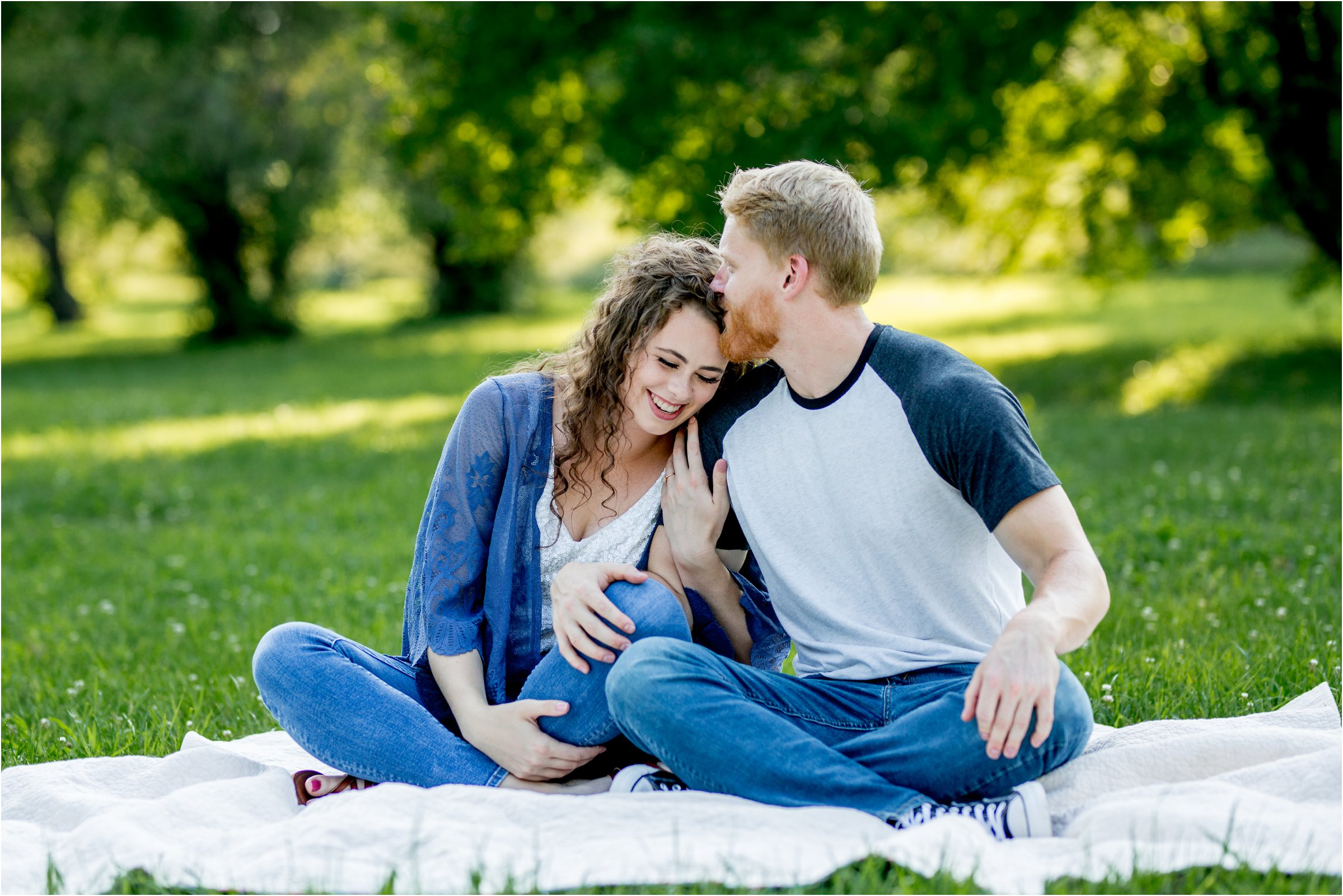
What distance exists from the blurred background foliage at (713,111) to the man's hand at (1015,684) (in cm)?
282

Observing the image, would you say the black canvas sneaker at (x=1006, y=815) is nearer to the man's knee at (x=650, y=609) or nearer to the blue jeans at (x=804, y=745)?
the blue jeans at (x=804, y=745)

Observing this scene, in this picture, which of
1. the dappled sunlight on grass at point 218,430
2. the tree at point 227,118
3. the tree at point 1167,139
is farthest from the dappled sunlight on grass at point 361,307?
the tree at point 1167,139

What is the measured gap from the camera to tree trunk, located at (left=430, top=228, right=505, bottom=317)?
2894 cm

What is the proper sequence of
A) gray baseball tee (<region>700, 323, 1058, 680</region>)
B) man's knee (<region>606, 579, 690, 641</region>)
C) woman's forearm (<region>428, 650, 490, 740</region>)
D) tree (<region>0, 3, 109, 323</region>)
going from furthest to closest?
tree (<region>0, 3, 109, 323</region>), woman's forearm (<region>428, 650, 490, 740</region>), man's knee (<region>606, 579, 690, 641</region>), gray baseball tee (<region>700, 323, 1058, 680</region>)

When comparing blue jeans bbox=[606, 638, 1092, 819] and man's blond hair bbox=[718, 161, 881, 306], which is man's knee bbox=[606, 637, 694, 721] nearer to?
blue jeans bbox=[606, 638, 1092, 819]

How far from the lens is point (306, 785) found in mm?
3336

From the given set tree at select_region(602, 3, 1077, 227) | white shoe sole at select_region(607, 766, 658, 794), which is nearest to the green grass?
white shoe sole at select_region(607, 766, 658, 794)

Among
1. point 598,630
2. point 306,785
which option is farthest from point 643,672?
point 306,785

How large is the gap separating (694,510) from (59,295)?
3171 centimetres

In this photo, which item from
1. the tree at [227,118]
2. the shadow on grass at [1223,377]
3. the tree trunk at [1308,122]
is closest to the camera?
the tree trunk at [1308,122]

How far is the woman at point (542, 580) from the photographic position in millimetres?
3170

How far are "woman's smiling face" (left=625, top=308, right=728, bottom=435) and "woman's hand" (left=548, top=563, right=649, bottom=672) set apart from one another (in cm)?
45

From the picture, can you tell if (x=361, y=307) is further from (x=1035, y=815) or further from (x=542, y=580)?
(x=1035, y=815)

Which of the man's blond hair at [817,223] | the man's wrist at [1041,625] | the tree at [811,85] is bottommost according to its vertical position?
the man's wrist at [1041,625]
